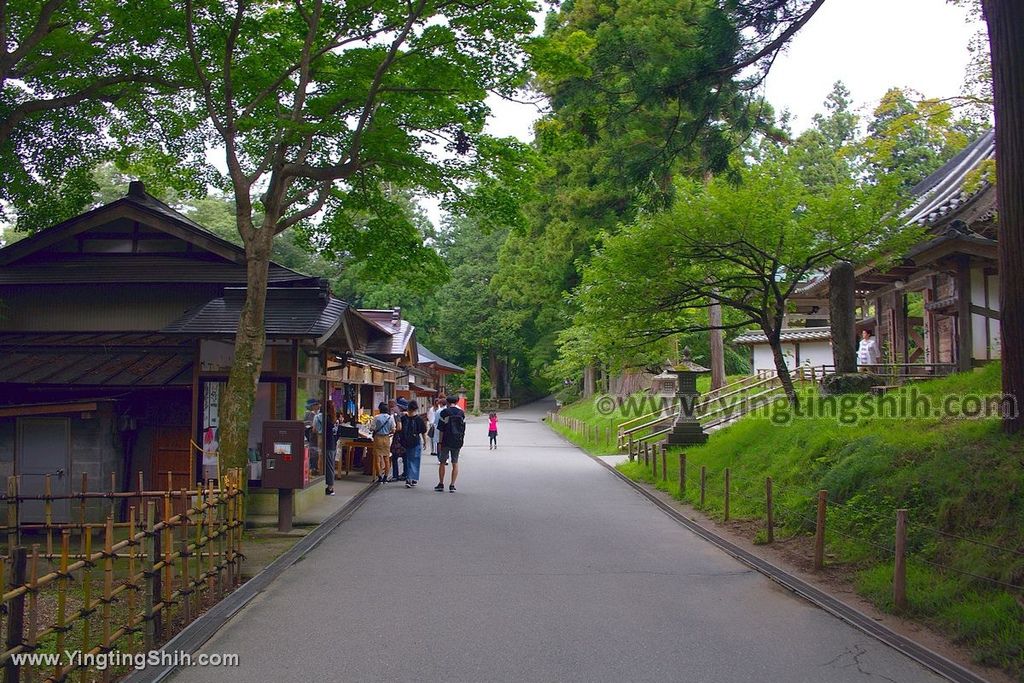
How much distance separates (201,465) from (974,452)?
1138 cm

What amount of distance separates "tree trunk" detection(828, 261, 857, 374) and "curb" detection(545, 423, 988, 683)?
4.63m

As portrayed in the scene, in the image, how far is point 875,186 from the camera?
45.5ft

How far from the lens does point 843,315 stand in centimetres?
1433

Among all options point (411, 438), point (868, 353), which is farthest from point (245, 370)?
point (868, 353)

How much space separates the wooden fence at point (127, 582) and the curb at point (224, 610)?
0.13 meters

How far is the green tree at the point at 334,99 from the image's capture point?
10562mm

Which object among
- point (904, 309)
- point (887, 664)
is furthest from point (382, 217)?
point (904, 309)

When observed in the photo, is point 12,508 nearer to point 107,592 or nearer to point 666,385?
point 107,592

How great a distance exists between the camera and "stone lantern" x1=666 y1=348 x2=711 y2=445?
802 inches

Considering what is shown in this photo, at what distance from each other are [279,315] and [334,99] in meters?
3.61

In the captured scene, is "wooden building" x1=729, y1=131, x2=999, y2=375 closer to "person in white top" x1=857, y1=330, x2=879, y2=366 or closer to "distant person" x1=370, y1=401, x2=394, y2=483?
"person in white top" x1=857, y1=330, x2=879, y2=366

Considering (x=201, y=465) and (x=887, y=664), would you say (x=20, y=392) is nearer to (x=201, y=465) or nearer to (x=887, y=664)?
(x=201, y=465)

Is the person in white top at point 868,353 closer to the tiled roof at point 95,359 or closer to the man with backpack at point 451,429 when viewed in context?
the man with backpack at point 451,429

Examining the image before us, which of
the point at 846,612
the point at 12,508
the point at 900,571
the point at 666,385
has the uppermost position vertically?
the point at 666,385
